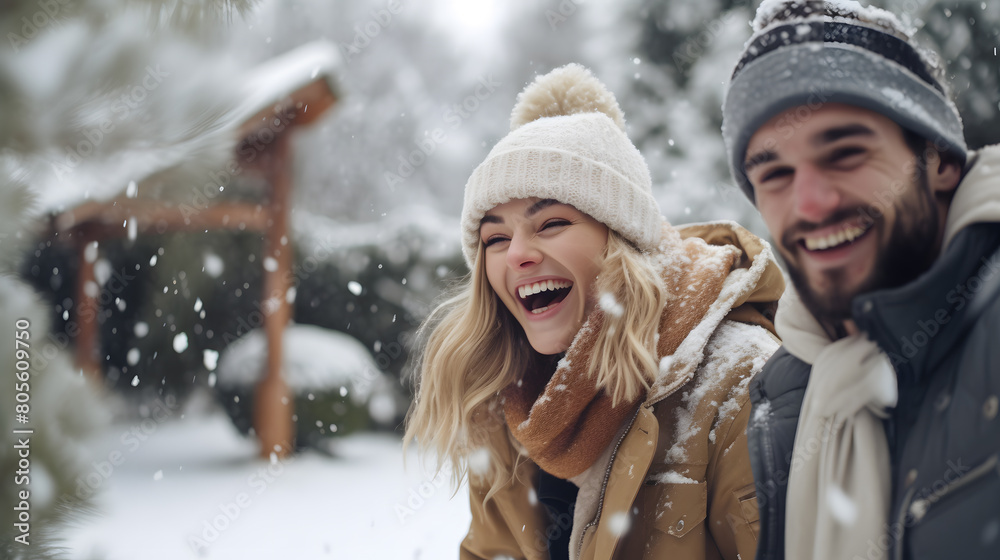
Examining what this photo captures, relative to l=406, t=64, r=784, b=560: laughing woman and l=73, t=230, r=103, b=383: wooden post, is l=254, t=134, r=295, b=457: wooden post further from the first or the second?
l=406, t=64, r=784, b=560: laughing woman

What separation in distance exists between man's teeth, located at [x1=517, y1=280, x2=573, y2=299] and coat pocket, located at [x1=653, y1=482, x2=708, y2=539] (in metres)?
0.69

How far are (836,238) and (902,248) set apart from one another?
94 mm

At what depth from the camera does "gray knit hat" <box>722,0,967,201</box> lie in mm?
893

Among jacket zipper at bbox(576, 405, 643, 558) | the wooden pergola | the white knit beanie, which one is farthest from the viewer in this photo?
the wooden pergola

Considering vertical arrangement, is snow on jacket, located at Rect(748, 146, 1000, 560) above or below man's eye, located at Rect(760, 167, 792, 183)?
below

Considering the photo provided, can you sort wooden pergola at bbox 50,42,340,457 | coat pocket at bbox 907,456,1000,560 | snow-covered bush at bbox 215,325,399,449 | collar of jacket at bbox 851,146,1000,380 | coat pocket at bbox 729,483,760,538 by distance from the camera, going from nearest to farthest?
1. coat pocket at bbox 907,456,1000,560
2. collar of jacket at bbox 851,146,1000,380
3. coat pocket at bbox 729,483,760,538
4. wooden pergola at bbox 50,42,340,457
5. snow-covered bush at bbox 215,325,399,449

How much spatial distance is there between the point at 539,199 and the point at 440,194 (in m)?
15.8

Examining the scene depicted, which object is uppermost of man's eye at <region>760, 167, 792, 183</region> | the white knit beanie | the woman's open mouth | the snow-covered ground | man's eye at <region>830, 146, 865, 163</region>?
the white knit beanie

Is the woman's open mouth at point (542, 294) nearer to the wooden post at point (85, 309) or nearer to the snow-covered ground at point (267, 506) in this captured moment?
the snow-covered ground at point (267, 506)

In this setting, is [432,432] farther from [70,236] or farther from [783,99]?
[70,236]

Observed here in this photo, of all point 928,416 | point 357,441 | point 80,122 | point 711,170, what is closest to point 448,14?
point 711,170

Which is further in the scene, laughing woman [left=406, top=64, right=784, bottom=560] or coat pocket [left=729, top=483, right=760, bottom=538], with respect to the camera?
laughing woman [left=406, top=64, right=784, bottom=560]

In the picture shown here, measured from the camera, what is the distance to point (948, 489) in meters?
0.78

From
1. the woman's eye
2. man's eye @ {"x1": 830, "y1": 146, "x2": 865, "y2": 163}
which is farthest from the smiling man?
the woman's eye
